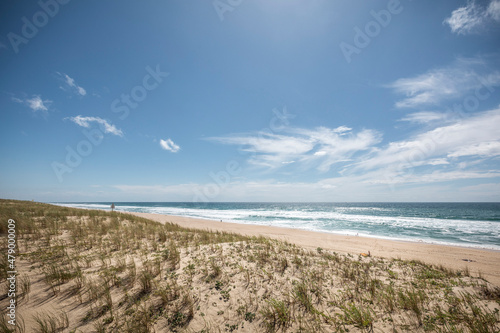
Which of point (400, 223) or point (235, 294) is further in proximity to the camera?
point (400, 223)

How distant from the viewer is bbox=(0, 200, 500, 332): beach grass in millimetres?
3941

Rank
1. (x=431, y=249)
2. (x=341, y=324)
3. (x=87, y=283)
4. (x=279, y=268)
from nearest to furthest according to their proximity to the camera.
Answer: (x=341, y=324), (x=87, y=283), (x=279, y=268), (x=431, y=249)

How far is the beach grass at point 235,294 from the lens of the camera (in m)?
3.94

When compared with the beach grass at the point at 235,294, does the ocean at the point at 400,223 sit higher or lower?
lower

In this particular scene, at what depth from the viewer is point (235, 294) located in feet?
16.2

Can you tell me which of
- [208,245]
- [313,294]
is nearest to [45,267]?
[208,245]

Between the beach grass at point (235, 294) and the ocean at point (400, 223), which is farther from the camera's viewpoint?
the ocean at point (400, 223)

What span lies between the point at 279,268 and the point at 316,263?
5.54ft

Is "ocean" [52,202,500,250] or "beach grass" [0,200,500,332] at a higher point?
"beach grass" [0,200,500,332]

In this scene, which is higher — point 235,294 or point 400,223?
point 235,294

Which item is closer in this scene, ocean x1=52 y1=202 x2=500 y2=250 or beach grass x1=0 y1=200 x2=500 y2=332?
beach grass x1=0 y1=200 x2=500 y2=332

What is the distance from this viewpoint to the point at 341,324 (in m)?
3.98

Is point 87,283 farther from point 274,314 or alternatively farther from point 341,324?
point 341,324

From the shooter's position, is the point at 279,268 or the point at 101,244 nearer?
the point at 279,268
